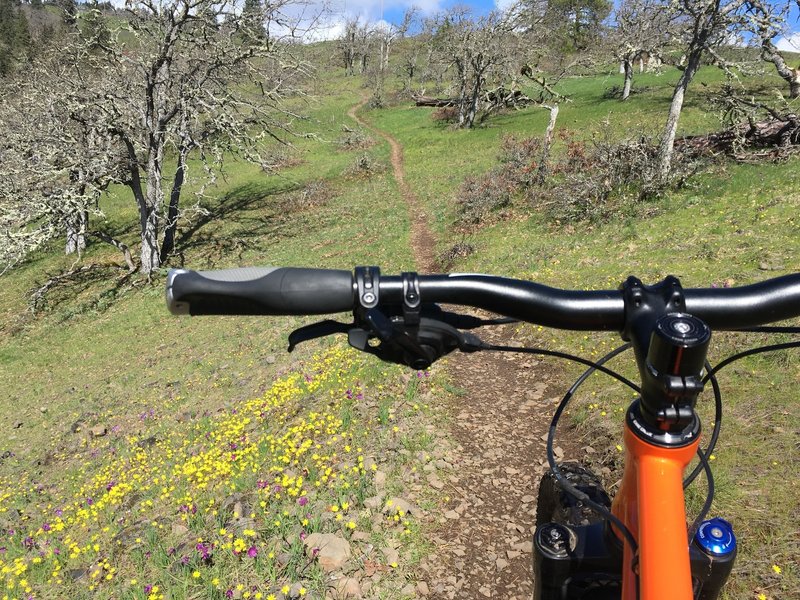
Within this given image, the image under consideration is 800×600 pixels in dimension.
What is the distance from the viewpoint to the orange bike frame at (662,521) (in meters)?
1.29

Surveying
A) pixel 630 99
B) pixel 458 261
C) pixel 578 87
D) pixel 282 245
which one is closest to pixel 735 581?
pixel 458 261

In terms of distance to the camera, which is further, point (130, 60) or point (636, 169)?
point (130, 60)

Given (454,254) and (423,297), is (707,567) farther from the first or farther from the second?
(454,254)

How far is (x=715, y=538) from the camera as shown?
1.72 meters

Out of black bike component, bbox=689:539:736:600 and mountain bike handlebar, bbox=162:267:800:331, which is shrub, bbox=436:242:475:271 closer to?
black bike component, bbox=689:539:736:600

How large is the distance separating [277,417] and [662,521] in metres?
7.03

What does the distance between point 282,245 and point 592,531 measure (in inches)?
788

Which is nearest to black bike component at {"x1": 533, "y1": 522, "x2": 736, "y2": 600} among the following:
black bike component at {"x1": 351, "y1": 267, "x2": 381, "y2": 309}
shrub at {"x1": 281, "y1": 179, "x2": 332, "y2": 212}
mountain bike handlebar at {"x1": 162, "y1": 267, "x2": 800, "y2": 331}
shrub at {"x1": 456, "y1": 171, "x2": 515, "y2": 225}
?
mountain bike handlebar at {"x1": 162, "y1": 267, "x2": 800, "y2": 331}

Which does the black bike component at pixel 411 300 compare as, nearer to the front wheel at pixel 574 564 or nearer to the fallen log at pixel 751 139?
the front wheel at pixel 574 564

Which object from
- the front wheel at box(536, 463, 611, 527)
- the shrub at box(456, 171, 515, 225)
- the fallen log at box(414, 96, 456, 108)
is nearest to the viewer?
the front wheel at box(536, 463, 611, 527)

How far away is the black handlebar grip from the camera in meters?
1.41

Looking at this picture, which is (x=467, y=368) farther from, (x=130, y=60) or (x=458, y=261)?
(x=130, y=60)

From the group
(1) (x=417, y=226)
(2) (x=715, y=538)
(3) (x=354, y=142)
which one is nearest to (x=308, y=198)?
(1) (x=417, y=226)

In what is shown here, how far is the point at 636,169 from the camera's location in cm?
1481
